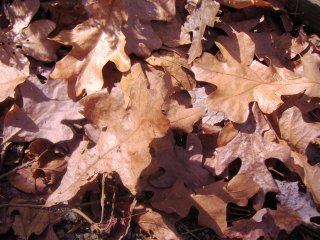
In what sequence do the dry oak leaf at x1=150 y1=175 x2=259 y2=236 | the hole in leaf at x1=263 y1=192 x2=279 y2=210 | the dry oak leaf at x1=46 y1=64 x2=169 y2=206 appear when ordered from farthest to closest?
the hole in leaf at x1=263 y1=192 x2=279 y2=210 → the dry oak leaf at x1=150 y1=175 x2=259 y2=236 → the dry oak leaf at x1=46 y1=64 x2=169 y2=206

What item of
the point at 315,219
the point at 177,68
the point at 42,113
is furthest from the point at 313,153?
the point at 42,113

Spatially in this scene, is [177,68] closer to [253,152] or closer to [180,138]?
[180,138]

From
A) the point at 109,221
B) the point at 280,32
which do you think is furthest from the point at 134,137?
the point at 280,32

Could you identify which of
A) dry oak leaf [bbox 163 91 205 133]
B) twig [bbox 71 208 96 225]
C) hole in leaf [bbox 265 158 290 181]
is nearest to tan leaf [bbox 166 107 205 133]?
dry oak leaf [bbox 163 91 205 133]

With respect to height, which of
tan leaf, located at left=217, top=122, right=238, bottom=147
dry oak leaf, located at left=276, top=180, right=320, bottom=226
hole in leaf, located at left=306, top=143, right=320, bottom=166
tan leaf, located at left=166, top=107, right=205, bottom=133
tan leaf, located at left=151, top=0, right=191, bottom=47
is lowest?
dry oak leaf, located at left=276, top=180, right=320, bottom=226

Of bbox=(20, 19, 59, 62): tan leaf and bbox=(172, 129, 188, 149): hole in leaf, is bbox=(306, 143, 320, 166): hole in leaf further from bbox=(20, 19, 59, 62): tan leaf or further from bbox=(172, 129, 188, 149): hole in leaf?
bbox=(20, 19, 59, 62): tan leaf

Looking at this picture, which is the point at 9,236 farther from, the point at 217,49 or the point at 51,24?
the point at 217,49

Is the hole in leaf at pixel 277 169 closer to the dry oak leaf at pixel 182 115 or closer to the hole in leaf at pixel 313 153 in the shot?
the hole in leaf at pixel 313 153
